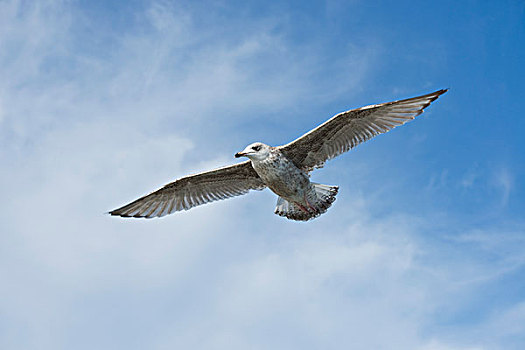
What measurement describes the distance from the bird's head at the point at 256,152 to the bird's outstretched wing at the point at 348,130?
1.35 ft

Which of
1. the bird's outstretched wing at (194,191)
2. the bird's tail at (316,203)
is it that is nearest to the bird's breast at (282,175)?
the bird's tail at (316,203)

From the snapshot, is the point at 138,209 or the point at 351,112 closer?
the point at 351,112

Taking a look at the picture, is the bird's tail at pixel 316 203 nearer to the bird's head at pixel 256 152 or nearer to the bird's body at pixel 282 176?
the bird's body at pixel 282 176

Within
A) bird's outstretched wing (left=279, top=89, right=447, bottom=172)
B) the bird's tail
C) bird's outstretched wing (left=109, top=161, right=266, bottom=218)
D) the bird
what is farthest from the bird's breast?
bird's outstretched wing (left=109, top=161, right=266, bottom=218)

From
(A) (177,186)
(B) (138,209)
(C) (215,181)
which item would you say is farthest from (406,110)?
(B) (138,209)

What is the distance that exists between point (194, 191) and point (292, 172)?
2.65 meters

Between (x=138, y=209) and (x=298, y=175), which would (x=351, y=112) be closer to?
(x=298, y=175)

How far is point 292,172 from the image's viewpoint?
455 inches

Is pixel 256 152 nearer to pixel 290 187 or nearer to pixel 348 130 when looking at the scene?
pixel 290 187

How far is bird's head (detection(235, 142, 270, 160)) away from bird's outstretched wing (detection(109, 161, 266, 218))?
107 cm

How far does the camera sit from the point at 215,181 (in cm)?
1282

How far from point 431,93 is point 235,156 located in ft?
12.5

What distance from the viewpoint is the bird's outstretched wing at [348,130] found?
1103 cm

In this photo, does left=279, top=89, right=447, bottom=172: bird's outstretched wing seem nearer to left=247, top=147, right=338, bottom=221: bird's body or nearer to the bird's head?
left=247, top=147, right=338, bottom=221: bird's body
